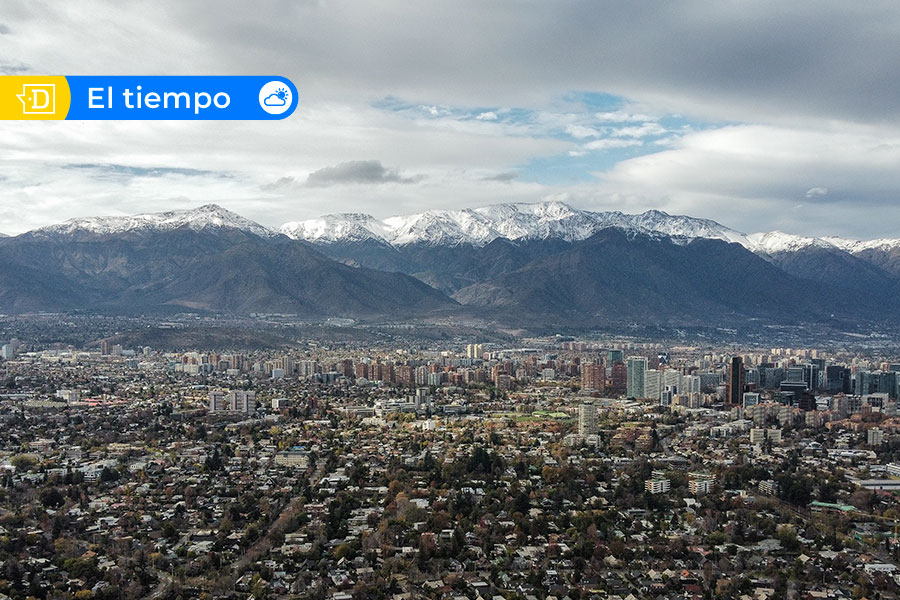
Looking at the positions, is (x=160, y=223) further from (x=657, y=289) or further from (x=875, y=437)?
(x=875, y=437)

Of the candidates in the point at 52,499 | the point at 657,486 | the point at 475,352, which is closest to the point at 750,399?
the point at 657,486

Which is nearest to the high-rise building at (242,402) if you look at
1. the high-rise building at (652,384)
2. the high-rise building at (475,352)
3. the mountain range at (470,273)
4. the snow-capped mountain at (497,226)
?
the high-rise building at (652,384)

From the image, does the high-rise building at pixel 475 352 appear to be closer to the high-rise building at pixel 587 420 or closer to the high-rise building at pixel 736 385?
the high-rise building at pixel 736 385

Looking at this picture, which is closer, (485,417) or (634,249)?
(485,417)

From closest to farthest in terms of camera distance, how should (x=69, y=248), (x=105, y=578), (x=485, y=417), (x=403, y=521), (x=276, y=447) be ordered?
(x=105, y=578) → (x=403, y=521) → (x=276, y=447) → (x=485, y=417) → (x=69, y=248)

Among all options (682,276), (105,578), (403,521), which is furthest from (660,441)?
(682,276)

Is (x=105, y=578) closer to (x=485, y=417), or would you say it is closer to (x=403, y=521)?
(x=403, y=521)

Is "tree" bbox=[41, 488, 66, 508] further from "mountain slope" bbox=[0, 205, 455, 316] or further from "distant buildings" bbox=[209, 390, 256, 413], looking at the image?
"mountain slope" bbox=[0, 205, 455, 316]

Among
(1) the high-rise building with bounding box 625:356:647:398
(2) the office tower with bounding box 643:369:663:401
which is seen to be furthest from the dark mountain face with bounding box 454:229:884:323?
(2) the office tower with bounding box 643:369:663:401
